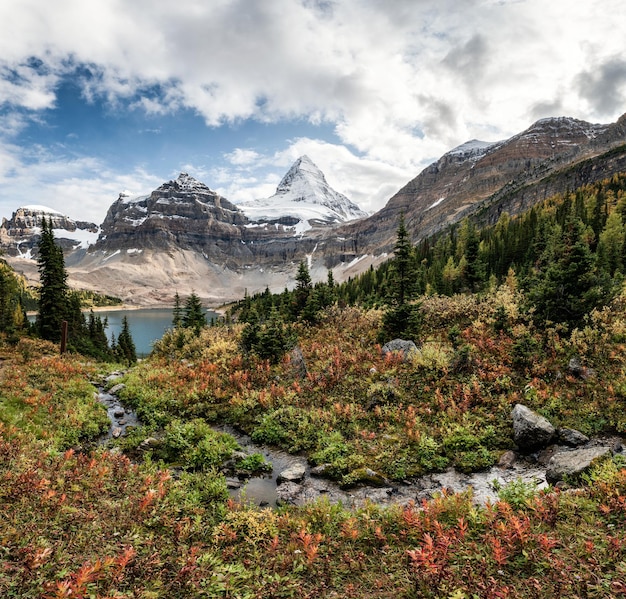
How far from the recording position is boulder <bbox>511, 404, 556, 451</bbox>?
1141cm

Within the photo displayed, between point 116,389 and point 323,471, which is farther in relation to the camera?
point 116,389

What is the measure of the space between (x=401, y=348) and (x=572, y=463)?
32.8 ft

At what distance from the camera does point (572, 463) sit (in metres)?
9.30

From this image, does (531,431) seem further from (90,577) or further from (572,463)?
(90,577)

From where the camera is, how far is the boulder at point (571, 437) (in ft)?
36.2

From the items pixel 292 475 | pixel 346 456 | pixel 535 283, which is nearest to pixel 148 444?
pixel 292 475

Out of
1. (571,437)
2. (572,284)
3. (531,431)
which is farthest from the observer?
(572,284)

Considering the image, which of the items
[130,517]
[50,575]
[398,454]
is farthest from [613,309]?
[50,575]

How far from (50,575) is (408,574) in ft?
20.4

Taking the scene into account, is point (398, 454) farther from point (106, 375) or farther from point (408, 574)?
point (106, 375)

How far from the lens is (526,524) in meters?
6.70

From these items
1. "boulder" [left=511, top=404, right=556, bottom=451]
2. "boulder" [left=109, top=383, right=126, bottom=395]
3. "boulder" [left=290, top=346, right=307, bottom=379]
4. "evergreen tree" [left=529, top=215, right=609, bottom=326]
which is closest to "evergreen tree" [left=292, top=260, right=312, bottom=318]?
"boulder" [left=290, top=346, right=307, bottom=379]

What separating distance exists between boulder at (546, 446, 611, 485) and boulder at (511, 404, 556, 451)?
1515 mm

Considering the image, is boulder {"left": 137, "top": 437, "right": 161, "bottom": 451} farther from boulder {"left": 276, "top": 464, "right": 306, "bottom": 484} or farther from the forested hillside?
boulder {"left": 276, "top": 464, "right": 306, "bottom": 484}
